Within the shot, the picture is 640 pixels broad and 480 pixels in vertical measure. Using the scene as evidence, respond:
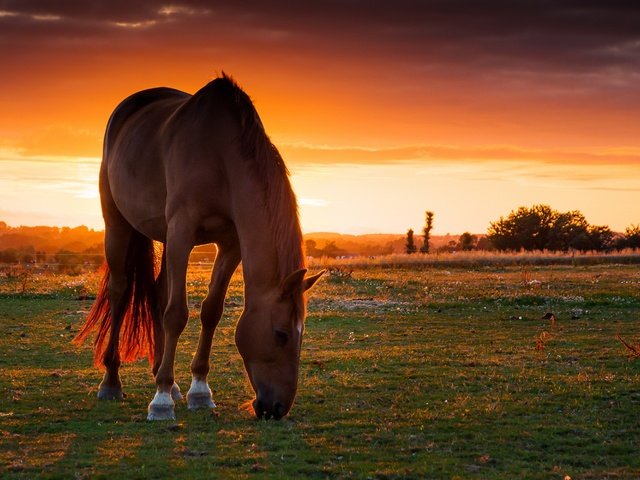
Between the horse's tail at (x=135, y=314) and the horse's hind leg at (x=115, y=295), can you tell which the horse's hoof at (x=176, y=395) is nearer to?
the horse's hind leg at (x=115, y=295)

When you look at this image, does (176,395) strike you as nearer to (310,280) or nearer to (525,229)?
(310,280)

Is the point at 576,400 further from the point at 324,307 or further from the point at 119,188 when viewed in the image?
the point at 324,307

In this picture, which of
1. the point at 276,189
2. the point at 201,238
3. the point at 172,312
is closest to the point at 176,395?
the point at 172,312

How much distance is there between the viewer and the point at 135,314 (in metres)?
8.89

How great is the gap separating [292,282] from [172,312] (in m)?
1.56

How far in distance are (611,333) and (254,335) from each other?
8963mm

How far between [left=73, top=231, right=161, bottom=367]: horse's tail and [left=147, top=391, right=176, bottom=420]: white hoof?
1.62 metres

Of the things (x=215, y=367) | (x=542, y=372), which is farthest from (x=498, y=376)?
(x=215, y=367)

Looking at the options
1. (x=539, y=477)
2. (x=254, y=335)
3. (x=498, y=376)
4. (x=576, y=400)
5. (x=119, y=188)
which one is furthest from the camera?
(x=498, y=376)

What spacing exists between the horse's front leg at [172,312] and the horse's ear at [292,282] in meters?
1.11

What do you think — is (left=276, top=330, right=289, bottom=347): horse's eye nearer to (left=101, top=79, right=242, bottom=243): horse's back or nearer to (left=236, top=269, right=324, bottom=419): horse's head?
(left=236, top=269, right=324, bottom=419): horse's head

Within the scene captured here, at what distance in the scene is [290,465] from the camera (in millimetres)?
5551

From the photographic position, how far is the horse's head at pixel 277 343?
6602mm

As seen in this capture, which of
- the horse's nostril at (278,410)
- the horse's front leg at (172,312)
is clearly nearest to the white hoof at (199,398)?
the horse's front leg at (172,312)
